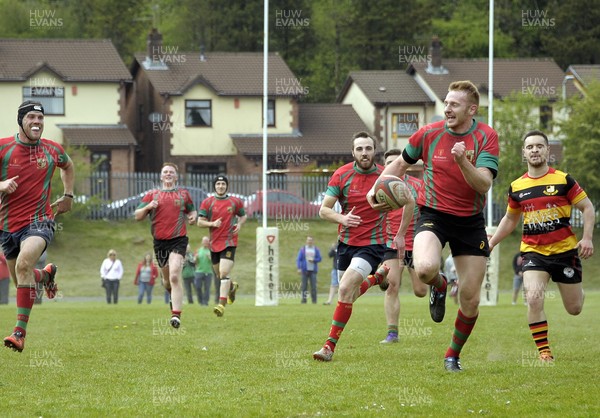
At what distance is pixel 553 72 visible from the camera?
64375 millimetres

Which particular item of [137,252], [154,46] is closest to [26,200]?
[137,252]

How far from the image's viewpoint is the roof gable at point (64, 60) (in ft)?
187

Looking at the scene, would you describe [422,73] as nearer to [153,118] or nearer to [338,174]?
[153,118]

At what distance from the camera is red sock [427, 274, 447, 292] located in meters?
10.7

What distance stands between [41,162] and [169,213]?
500 cm

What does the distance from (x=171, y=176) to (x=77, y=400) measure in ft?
27.0

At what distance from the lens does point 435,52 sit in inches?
2518

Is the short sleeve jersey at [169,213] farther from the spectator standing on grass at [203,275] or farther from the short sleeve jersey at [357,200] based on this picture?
the spectator standing on grass at [203,275]

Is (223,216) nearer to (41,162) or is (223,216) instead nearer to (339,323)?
(41,162)

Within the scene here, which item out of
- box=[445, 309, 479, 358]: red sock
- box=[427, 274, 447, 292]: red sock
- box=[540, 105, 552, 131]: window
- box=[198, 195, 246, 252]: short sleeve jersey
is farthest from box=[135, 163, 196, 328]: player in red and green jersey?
box=[540, 105, 552, 131]: window

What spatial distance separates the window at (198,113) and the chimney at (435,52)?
12861mm

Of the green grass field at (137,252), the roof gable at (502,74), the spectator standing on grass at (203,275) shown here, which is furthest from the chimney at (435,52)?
the spectator standing on grass at (203,275)

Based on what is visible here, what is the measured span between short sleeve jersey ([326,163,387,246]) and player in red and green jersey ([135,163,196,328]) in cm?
471

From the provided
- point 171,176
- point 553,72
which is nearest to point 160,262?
point 171,176
